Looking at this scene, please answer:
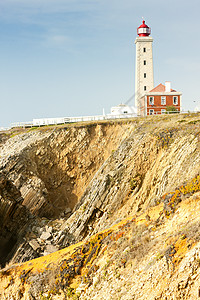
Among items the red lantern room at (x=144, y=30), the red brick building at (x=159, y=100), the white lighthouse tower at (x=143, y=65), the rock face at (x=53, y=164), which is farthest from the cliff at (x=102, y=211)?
the red lantern room at (x=144, y=30)

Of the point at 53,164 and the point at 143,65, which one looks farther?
the point at 143,65

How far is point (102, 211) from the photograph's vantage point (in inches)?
1219

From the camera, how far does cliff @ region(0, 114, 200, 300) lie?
14.1 m

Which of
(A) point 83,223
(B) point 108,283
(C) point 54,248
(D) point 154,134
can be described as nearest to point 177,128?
(D) point 154,134

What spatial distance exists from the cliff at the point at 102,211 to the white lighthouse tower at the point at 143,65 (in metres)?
17.6

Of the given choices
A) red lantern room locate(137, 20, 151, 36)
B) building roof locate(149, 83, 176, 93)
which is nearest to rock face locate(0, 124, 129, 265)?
building roof locate(149, 83, 176, 93)

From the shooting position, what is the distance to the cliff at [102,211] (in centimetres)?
1407

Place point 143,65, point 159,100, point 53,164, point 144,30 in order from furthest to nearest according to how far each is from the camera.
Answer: point 144,30, point 143,65, point 159,100, point 53,164

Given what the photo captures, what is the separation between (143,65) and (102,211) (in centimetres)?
3498

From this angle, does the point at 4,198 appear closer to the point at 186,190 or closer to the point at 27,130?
the point at 186,190

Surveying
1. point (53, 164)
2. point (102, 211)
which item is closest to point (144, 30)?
point (53, 164)

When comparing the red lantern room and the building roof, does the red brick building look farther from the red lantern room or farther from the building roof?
the red lantern room

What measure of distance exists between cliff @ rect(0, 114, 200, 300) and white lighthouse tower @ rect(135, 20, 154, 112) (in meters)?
17.6

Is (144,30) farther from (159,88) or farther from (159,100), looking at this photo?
(159,100)
